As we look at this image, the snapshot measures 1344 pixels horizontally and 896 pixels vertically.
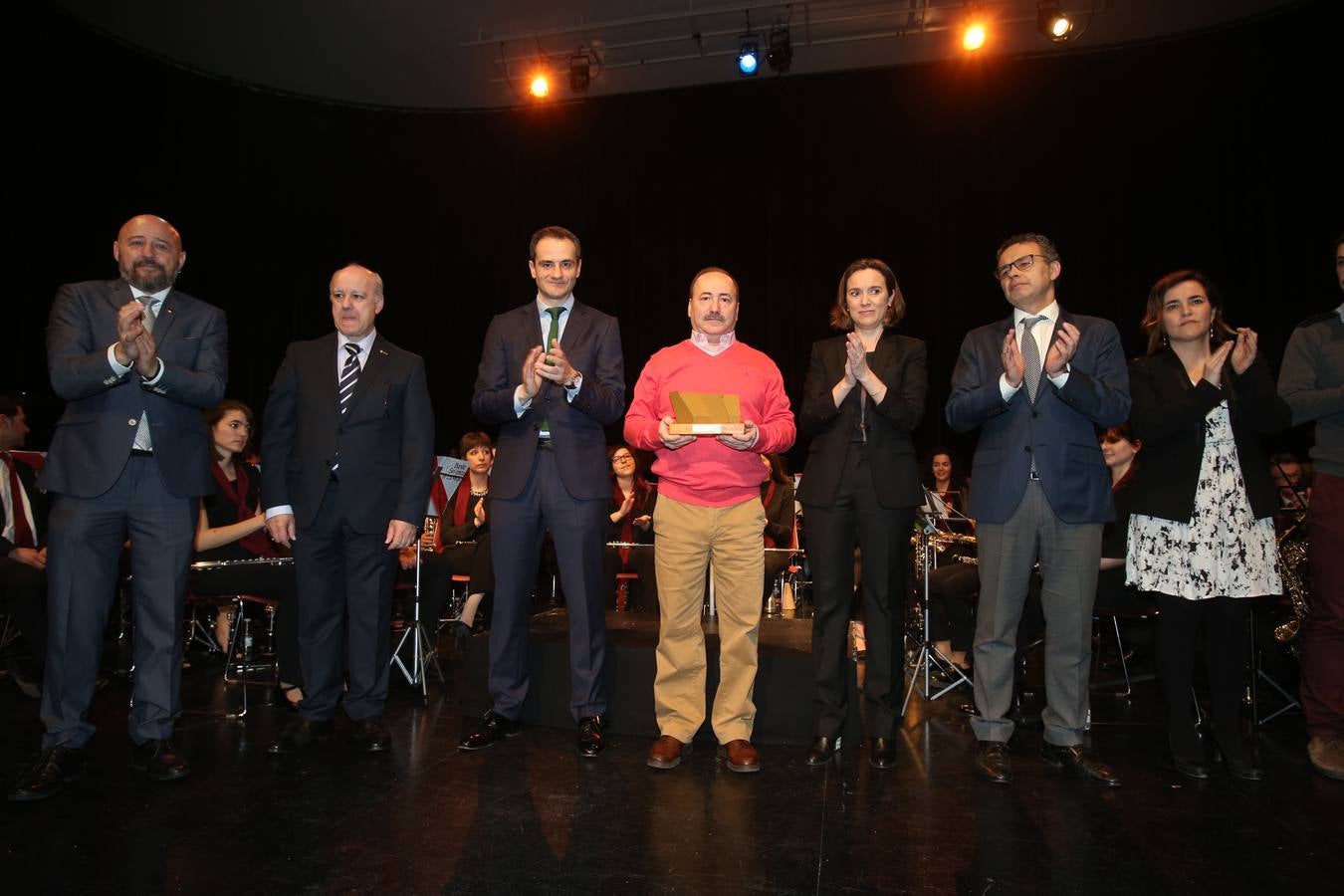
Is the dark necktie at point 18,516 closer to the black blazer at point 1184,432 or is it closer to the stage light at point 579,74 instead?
the black blazer at point 1184,432

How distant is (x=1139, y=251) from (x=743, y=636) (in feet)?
23.4

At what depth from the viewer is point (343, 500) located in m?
3.22

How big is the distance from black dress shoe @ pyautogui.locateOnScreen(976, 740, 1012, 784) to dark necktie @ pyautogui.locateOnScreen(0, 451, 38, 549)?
4.77 m

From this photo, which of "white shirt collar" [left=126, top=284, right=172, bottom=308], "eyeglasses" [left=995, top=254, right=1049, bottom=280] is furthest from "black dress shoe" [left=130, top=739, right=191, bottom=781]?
"eyeglasses" [left=995, top=254, right=1049, bottom=280]

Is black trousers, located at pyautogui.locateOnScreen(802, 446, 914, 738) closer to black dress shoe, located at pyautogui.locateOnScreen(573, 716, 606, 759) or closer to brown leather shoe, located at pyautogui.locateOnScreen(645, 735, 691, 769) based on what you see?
brown leather shoe, located at pyautogui.locateOnScreen(645, 735, 691, 769)

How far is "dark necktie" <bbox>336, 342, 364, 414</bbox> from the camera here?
3295 mm

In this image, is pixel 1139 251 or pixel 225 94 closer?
pixel 1139 251

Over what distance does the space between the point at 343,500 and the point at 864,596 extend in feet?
6.50

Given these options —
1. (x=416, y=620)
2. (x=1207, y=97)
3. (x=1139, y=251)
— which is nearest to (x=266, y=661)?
(x=416, y=620)

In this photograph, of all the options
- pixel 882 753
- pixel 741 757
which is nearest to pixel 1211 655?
pixel 882 753

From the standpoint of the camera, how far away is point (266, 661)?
515 cm

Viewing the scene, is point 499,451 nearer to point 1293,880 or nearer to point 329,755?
point 329,755

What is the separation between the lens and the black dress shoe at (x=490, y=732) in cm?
316

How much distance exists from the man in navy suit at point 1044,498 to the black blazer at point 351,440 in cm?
210
